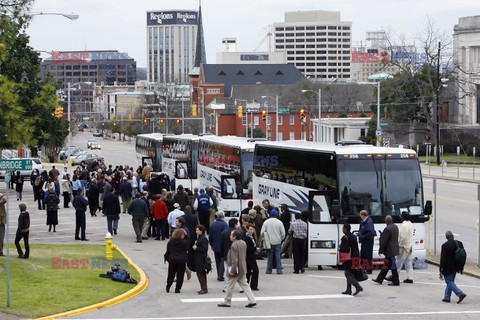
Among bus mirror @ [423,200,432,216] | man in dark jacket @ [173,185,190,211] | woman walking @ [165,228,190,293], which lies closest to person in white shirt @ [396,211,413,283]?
bus mirror @ [423,200,432,216]

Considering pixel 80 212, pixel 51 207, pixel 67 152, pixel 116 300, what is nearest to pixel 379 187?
pixel 116 300

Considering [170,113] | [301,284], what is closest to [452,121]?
[170,113]

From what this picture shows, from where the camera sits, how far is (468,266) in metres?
25.8

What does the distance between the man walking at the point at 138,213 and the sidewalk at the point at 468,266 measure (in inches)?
351

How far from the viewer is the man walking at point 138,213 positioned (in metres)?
30.9

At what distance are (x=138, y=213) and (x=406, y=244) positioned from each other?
35.7ft

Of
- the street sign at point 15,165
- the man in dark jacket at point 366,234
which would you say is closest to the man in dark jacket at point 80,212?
the man in dark jacket at point 366,234

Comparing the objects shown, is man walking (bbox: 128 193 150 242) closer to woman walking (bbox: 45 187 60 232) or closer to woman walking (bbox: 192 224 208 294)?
woman walking (bbox: 45 187 60 232)

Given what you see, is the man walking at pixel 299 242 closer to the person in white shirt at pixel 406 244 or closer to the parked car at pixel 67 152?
the person in white shirt at pixel 406 244

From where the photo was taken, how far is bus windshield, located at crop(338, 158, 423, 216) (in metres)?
24.5

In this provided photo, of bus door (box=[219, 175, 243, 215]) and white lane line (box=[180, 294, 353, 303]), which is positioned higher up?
bus door (box=[219, 175, 243, 215])

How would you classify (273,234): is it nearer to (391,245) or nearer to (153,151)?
(391,245)

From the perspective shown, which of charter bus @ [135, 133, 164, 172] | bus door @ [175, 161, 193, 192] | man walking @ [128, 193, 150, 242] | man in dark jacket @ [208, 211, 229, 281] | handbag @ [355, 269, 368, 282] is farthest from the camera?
charter bus @ [135, 133, 164, 172]

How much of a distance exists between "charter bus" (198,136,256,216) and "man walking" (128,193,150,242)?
439cm
